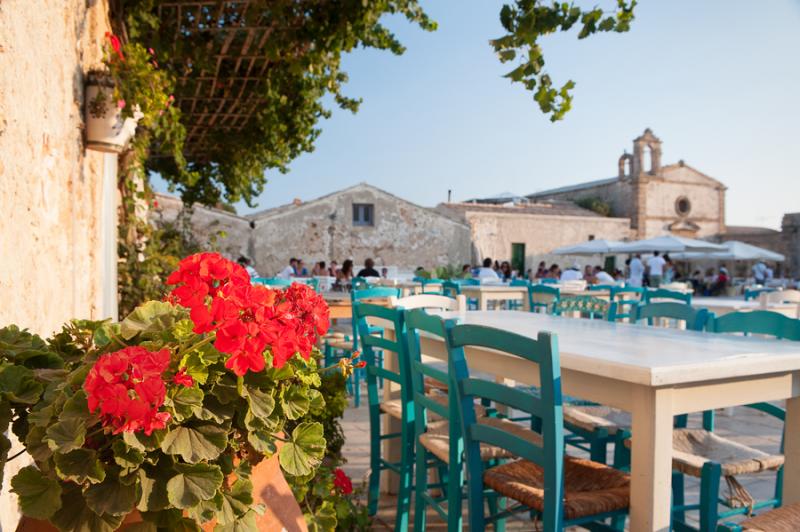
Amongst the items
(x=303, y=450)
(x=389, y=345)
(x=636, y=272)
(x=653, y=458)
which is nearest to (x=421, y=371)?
(x=389, y=345)

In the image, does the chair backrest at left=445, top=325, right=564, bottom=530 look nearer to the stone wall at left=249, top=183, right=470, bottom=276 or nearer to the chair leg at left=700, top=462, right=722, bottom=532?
the chair leg at left=700, top=462, right=722, bottom=532

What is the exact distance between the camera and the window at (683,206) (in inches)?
1254

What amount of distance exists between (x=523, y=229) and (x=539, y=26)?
24445 mm

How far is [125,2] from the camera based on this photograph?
12.9ft

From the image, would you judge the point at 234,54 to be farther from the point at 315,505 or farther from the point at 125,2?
the point at 315,505

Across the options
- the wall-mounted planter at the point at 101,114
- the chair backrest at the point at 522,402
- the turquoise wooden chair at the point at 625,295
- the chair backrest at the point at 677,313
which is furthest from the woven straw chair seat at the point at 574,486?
the wall-mounted planter at the point at 101,114

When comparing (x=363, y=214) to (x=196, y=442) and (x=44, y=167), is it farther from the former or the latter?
(x=196, y=442)

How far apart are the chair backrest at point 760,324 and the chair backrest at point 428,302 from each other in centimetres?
131

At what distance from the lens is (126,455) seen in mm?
777

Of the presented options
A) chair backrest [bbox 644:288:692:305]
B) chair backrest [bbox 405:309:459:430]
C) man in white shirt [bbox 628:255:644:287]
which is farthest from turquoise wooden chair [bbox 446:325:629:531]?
man in white shirt [bbox 628:255:644:287]

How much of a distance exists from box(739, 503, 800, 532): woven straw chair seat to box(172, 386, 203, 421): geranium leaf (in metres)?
1.27

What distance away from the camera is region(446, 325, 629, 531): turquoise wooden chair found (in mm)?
1550

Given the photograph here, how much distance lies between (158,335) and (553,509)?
1.10 metres

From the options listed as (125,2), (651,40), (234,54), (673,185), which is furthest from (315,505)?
(673,185)
